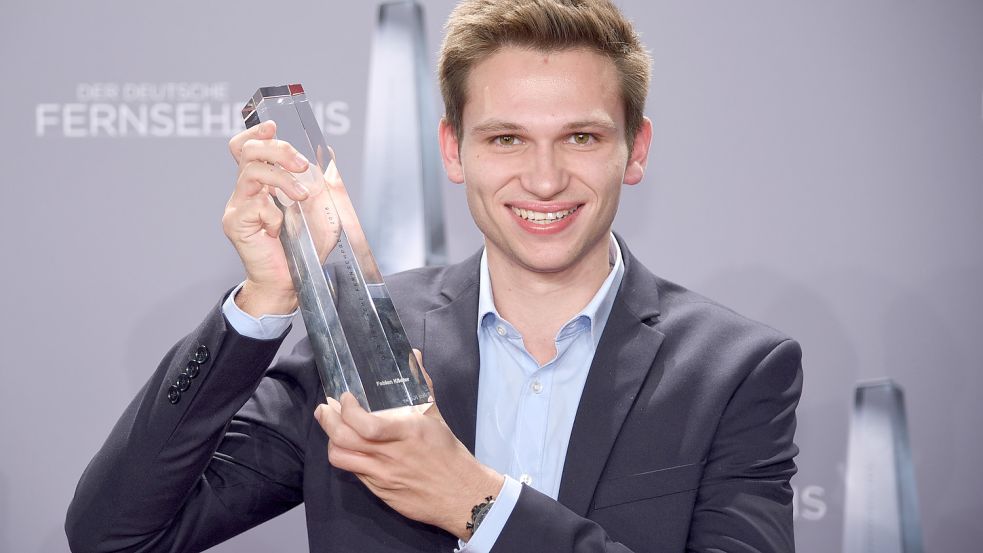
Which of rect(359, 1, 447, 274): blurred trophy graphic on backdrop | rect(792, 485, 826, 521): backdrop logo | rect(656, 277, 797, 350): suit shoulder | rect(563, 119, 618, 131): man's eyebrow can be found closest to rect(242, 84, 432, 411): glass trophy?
rect(563, 119, 618, 131): man's eyebrow

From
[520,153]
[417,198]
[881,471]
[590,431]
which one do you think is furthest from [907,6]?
[590,431]

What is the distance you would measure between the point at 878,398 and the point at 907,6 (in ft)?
3.98

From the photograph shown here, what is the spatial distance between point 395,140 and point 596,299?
122cm

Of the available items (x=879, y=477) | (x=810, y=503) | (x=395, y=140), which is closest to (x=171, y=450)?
(x=395, y=140)

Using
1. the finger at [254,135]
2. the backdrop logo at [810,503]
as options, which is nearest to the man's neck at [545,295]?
the finger at [254,135]

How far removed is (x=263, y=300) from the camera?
1.57 meters

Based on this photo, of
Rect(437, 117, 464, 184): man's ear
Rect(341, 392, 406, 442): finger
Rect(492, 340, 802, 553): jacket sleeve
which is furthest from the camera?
Rect(437, 117, 464, 184): man's ear

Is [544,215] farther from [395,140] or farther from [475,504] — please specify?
[395,140]

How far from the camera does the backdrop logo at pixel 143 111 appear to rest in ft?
9.54

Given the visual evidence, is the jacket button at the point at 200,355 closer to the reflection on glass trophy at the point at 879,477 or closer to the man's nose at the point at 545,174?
the man's nose at the point at 545,174

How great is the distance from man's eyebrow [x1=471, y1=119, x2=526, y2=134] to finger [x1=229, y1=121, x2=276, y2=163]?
44 cm

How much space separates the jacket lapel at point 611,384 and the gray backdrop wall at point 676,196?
1.13 meters

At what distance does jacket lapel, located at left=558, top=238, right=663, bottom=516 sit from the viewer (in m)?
1.69

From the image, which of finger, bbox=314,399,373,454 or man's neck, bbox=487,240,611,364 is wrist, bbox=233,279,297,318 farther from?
man's neck, bbox=487,240,611,364
